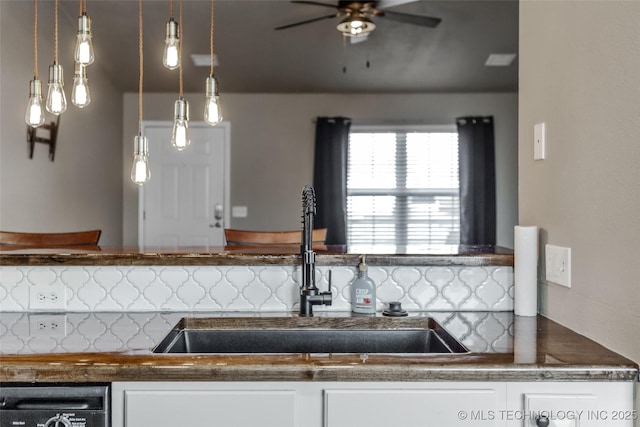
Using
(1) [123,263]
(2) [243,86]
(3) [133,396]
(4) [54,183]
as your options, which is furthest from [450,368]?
(2) [243,86]

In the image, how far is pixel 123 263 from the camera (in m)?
1.50

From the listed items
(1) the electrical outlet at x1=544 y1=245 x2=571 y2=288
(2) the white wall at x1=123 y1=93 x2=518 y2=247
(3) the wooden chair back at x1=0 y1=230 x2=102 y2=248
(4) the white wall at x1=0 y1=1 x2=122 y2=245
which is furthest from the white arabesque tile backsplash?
(2) the white wall at x1=123 y1=93 x2=518 y2=247

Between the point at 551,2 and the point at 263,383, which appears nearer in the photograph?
the point at 263,383

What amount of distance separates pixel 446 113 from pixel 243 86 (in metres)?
2.24

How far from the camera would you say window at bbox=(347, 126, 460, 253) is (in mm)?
5715

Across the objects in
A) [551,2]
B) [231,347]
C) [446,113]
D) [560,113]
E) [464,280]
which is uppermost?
[446,113]

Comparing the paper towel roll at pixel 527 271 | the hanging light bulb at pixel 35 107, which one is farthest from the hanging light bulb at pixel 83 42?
the paper towel roll at pixel 527 271

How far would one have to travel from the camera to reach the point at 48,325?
1346mm

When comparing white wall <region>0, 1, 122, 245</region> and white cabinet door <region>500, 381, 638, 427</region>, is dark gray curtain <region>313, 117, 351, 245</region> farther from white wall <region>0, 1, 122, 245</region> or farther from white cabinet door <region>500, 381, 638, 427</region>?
white cabinet door <region>500, 381, 638, 427</region>

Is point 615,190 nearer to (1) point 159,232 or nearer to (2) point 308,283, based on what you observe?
(2) point 308,283

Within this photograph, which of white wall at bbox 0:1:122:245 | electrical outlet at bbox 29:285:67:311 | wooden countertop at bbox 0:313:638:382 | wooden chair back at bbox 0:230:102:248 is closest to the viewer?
wooden countertop at bbox 0:313:638:382

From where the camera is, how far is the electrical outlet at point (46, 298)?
59.2 inches

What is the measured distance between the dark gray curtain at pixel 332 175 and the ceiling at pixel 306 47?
1.38ft

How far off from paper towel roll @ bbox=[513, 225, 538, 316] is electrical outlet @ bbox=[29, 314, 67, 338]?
1199mm
